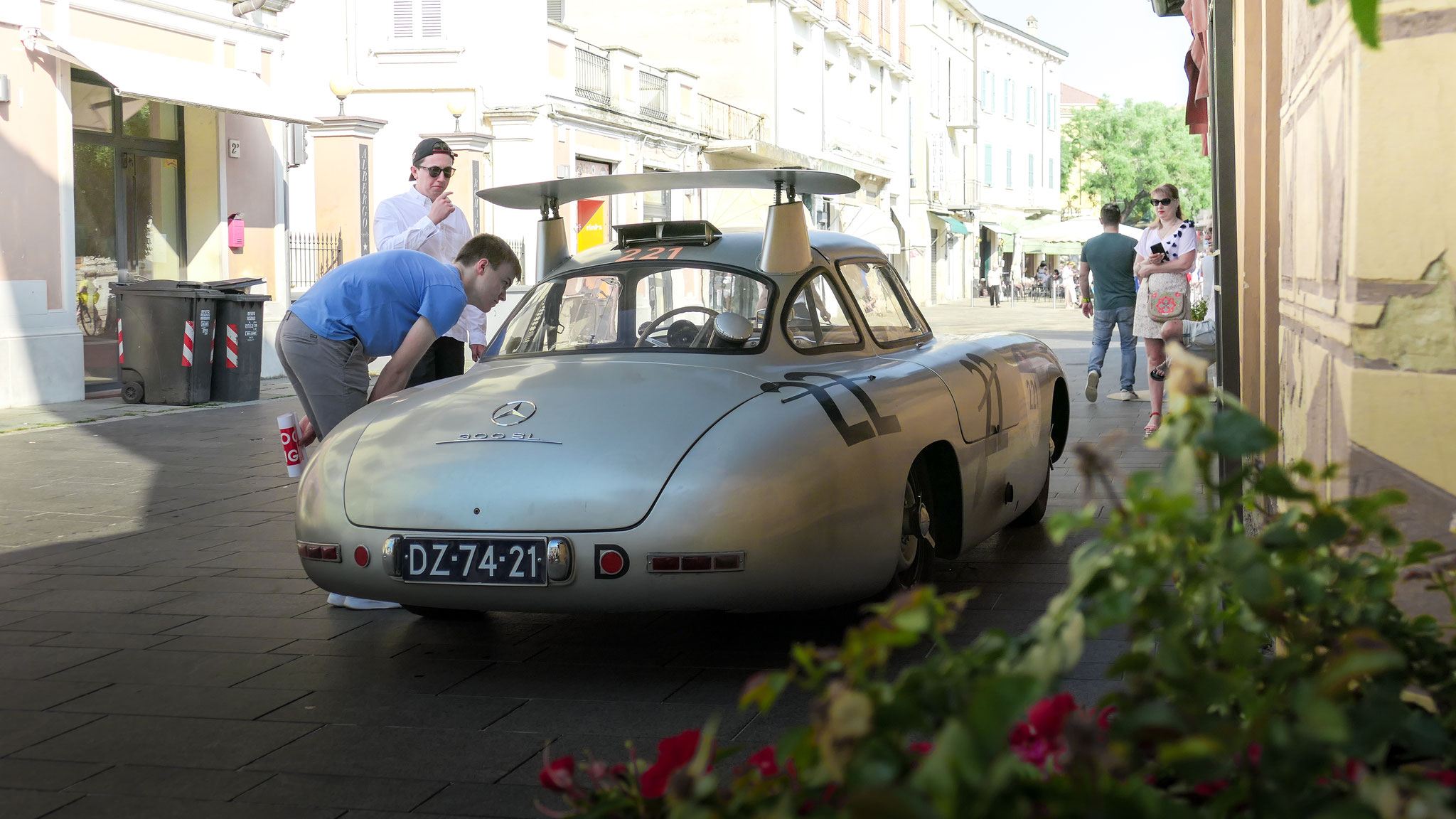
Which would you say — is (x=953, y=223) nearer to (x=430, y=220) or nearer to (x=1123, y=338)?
(x=1123, y=338)

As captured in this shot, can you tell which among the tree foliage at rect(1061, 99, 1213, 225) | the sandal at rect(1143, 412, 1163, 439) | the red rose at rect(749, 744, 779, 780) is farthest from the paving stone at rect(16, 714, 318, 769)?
the tree foliage at rect(1061, 99, 1213, 225)

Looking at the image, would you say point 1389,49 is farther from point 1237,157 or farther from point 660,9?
point 660,9

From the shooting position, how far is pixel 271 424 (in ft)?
39.1

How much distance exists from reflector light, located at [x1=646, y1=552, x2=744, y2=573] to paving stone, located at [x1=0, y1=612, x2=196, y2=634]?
214 centimetres

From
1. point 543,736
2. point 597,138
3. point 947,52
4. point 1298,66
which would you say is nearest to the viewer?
point 1298,66

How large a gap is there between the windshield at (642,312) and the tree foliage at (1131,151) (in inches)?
3087

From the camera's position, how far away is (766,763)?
138 centimetres

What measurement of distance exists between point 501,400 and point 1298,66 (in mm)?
2573

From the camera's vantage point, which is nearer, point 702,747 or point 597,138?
point 702,747

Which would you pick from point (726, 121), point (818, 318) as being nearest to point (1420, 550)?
point (818, 318)

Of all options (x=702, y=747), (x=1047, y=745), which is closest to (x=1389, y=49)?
(x=1047, y=745)

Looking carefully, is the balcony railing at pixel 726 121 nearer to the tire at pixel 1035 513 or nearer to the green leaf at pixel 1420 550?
the tire at pixel 1035 513

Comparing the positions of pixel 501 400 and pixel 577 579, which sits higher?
pixel 501 400

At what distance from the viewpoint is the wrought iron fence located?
18969 millimetres
